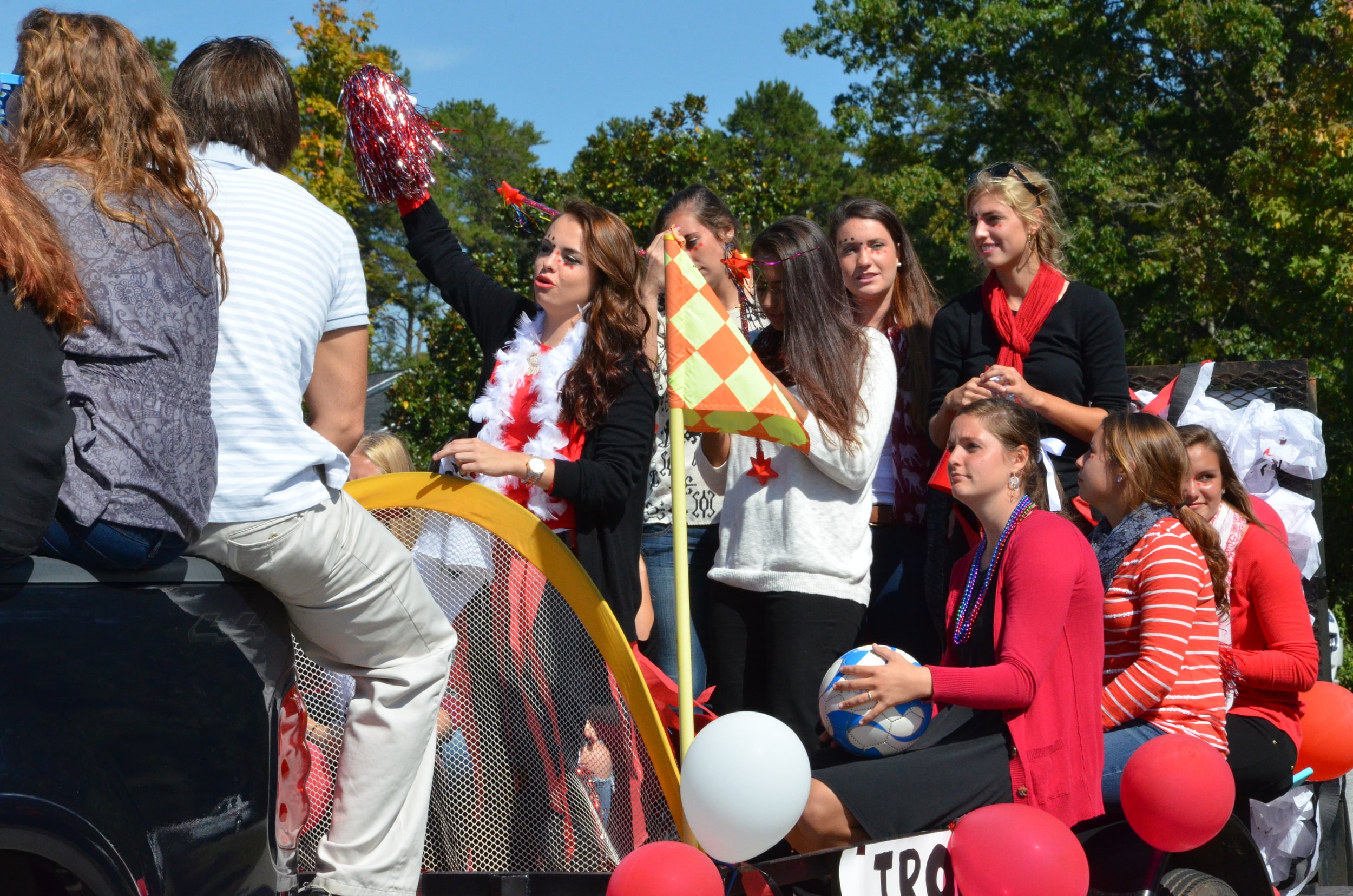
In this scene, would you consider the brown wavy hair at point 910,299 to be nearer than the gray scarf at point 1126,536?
No

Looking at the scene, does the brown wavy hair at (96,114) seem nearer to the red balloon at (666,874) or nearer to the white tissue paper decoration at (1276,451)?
the red balloon at (666,874)

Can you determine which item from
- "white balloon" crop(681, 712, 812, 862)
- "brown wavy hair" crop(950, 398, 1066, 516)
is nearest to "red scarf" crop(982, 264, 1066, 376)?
"brown wavy hair" crop(950, 398, 1066, 516)

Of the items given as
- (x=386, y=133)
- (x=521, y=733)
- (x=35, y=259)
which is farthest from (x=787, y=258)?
(x=35, y=259)

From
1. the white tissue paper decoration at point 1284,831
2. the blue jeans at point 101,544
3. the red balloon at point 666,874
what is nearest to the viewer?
the blue jeans at point 101,544

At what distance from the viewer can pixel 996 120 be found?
21.2 meters

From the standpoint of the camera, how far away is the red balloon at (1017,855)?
A: 8.83 feet

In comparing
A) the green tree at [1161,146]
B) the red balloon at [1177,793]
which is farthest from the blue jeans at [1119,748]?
the green tree at [1161,146]

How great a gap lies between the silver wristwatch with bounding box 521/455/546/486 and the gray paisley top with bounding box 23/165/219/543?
1.23 metres

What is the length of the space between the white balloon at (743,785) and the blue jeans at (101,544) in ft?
4.25

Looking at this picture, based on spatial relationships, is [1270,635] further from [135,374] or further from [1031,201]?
[135,374]

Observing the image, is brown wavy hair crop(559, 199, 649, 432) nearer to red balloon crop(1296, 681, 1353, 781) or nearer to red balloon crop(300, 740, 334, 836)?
red balloon crop(300, 740, 334, 836)

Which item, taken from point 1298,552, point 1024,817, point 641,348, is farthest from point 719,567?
point 1298,552

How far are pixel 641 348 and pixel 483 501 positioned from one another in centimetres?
83

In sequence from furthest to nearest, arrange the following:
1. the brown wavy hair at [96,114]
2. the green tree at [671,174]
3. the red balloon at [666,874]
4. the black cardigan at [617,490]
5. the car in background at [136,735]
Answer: the green tree at [671,174], the black cardigan at [617,490], the red balloon at [666,874], the brown wavy hair at [96,114], the car in background at [136,735]
